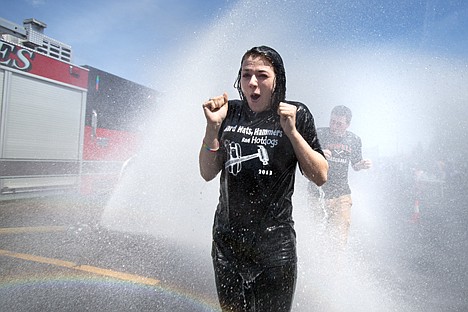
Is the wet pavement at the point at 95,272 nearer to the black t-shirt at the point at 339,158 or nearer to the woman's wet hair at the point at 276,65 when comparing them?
the black t-shirt at the point at 339,158

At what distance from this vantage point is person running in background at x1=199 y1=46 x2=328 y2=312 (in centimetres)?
154

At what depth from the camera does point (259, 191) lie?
1.56 metres

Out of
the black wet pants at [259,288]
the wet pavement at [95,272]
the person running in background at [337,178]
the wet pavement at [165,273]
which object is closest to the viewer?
the black wet pants at [259,288]

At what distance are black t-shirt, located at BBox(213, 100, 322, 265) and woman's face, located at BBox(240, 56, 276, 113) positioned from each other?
99 mm

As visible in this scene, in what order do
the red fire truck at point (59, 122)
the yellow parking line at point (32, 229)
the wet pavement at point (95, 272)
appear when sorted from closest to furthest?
the wet pavement at point (95, 272), the yellow parking line at point (32, 229), the red fire truck at point (59, 122)

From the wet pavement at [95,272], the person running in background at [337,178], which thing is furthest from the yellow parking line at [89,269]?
the person running in background at [337,178]

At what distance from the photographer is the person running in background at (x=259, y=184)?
154cm

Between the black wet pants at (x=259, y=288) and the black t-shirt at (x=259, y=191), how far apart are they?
5 cm

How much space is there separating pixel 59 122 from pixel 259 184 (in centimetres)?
1104

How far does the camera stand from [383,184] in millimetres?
18062

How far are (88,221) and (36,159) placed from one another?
15.8ft

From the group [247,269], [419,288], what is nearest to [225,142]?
[247,269]

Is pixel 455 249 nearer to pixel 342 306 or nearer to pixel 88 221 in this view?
pixel 342 306

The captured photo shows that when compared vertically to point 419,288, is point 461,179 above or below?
above
